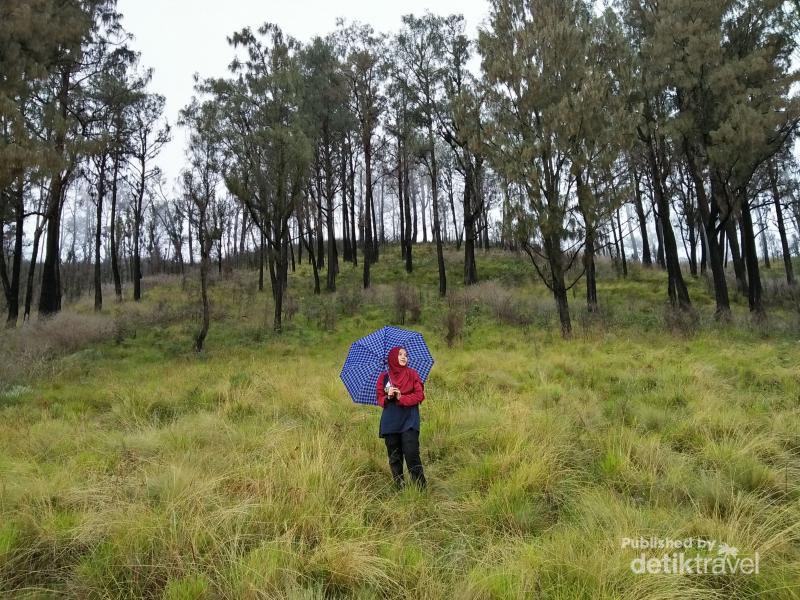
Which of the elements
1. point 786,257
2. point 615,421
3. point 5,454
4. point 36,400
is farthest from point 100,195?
point 786,257

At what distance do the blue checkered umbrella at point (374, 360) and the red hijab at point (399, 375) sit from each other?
1.40ft

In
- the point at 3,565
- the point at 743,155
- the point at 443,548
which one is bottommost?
the point at 443,548

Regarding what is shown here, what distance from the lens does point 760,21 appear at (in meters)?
13.7

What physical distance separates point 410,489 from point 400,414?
0.62m

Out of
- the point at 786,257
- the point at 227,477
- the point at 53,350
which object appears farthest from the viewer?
the point at 786,257

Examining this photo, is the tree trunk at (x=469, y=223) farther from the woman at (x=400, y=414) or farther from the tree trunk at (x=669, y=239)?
the woman at (x=400, y=414)

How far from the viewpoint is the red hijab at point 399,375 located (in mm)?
3920

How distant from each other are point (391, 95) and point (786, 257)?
23.8 metres

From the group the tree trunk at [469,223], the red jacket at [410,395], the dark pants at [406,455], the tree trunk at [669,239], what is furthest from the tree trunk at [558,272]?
the dark pants at [406,455]

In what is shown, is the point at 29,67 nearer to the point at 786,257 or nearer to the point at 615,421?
the point at 615,421

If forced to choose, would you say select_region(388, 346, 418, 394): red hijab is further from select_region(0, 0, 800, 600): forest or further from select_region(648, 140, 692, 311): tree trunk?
select_region(648, 140, 692, 311): tree trunk

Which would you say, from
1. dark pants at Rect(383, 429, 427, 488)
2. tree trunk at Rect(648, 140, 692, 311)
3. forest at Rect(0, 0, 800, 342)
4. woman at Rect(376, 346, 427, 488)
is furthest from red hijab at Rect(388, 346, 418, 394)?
tree trunk at Rect(648, 140, 692, 311)

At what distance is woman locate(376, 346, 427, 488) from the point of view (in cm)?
387

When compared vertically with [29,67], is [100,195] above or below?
above
